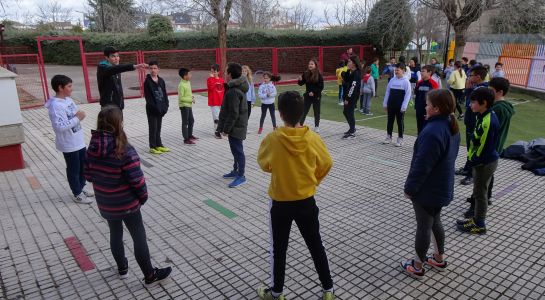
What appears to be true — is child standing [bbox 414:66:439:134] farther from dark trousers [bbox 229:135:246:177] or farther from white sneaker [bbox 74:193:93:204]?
white sneaker [bbox 74:193:93:204]

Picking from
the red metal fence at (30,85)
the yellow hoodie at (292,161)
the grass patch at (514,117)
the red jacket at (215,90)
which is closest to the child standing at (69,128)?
the yellow hoodie at (292,161)

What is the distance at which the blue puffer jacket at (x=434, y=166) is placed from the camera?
3.07 metres

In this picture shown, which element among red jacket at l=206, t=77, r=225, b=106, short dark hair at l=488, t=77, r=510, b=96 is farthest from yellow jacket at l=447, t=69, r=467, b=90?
short dark hair at l=488, t=77, r=510, b=96

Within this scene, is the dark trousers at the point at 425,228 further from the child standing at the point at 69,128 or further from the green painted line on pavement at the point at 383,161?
the child standing at the point at 69,128

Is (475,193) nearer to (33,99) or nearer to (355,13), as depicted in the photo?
(33,99)

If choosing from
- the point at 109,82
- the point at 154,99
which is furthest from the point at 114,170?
the point at 154,99

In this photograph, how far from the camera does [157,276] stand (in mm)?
3449

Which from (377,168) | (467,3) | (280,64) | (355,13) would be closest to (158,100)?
(377,168)

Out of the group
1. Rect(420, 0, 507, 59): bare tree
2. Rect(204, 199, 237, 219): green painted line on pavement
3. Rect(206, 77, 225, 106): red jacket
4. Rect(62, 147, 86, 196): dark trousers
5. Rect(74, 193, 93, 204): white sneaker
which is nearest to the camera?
Rect(204, 199, 237, 219): green painted line on pavement

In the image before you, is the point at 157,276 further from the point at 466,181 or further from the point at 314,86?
the point at 314,86

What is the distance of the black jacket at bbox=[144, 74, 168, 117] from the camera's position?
7.26 metres

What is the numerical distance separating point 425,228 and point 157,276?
90.3 inches

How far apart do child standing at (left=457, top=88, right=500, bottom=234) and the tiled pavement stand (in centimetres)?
33

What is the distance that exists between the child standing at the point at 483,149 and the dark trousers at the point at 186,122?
18.0 feet
